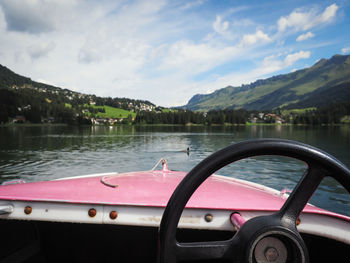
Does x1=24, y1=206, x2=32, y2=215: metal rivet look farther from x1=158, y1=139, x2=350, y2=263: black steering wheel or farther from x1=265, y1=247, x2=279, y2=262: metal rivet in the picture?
x1=265, y1=247, x2=279, y2=262: metal rivet

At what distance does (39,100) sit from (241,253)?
19659 cm

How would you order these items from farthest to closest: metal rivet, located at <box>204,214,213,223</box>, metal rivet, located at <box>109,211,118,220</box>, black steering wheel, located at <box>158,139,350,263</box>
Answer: metal rivet, located at <box>109,211,118,220</box>
metal rivet, located at <box>204,214,213,223</box>
black steering wheel, located at <box>158,139,350,263</box>

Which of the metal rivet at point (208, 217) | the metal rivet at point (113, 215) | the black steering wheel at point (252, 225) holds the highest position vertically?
the black steering wheel at point (252, 225)

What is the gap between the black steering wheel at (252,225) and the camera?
1.29 metres

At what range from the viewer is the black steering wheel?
4.24 feet

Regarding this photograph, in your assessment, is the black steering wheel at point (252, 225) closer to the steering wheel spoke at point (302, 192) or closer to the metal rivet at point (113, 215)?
the steering wheel spoke at point (302, 192)

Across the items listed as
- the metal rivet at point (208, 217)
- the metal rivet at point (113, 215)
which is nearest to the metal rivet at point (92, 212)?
the metal rivet at point (113, 215)

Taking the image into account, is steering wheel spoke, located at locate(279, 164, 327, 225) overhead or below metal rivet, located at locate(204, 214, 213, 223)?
overhead

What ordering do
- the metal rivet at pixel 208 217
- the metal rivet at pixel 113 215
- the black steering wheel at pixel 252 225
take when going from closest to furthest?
the black steering wheel at pixel 252 225
the metal rivet at pixel 208 217
the metal rivet at pixel 113 215

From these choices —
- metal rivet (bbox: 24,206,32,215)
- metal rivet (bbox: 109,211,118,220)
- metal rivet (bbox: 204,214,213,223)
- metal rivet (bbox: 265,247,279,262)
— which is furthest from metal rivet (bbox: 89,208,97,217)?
metal rivet (bbox: 265,247,279,262)

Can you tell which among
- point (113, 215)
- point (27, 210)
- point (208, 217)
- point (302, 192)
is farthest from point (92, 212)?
point (302, 192)

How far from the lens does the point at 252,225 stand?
134 centimetres

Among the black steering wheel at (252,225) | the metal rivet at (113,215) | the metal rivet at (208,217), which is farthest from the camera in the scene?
the metal rivet at (113,215)

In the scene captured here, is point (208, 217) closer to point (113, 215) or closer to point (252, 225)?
point (252, 225)
